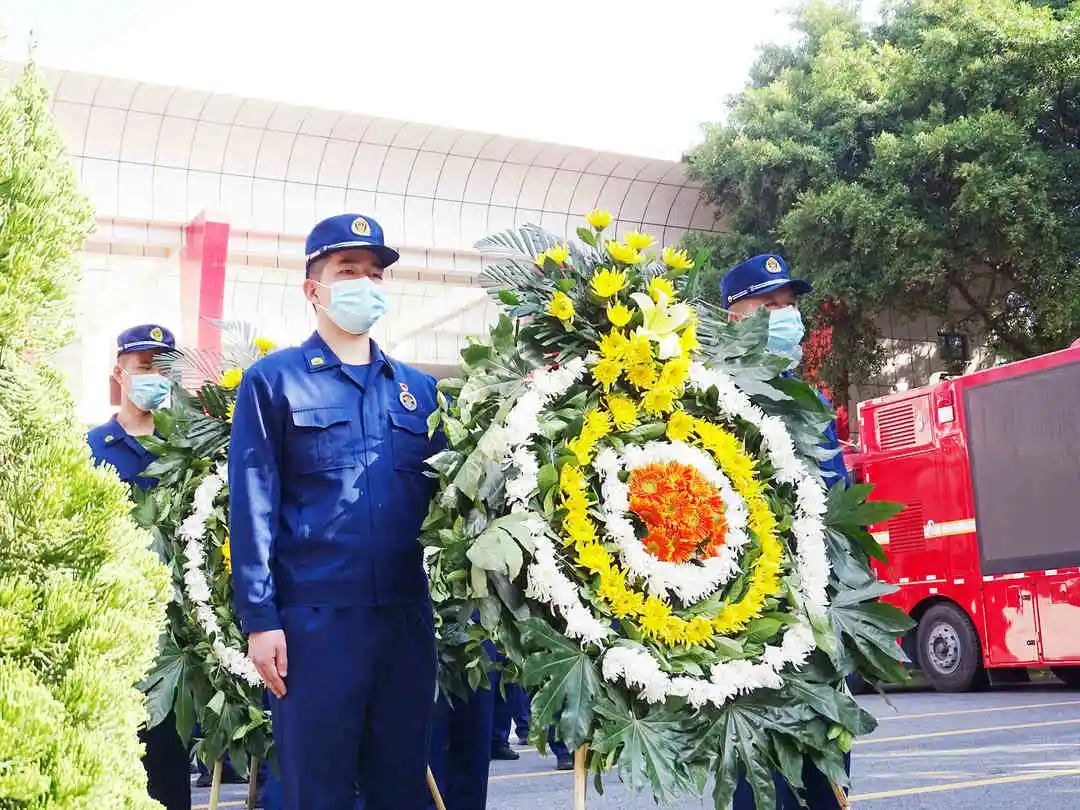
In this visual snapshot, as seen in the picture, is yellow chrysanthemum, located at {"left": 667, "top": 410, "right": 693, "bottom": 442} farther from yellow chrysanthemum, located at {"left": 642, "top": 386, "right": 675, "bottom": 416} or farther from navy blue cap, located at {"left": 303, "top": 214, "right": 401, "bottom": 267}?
navy blue cap, located at {"left": 303, "top": 214, "right": 401, "bottom": 267}

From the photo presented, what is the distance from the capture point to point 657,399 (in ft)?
12.7

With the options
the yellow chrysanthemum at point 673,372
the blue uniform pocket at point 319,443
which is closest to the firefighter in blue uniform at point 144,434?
the blue uniform pocket at point 319,443

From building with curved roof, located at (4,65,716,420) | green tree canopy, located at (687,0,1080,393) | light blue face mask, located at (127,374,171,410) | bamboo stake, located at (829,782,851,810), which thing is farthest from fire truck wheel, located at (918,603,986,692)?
building with curved roof, located at (4,65,716,420)

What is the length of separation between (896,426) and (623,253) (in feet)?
35.1

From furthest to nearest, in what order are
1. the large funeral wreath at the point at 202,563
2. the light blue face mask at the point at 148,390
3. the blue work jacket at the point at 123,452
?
the light blue face mask at the point at 148,390, the blue work jacket at the point at 123,452, the large funeral wreath at the point at 202,563

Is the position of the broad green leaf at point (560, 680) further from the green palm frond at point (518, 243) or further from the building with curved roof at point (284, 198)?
the building with curved roof at point (284, 198)

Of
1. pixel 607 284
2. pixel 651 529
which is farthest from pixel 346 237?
pixel 651 529

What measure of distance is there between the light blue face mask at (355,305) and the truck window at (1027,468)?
925 centimetres

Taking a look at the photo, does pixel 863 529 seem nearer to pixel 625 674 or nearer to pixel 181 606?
pixel 625 674

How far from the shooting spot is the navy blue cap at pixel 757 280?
189 inches

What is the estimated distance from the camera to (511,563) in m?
3.34

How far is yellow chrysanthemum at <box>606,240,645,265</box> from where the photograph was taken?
3967mm

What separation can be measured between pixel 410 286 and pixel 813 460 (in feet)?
67.3

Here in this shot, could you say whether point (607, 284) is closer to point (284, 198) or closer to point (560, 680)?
point (560, 680)
